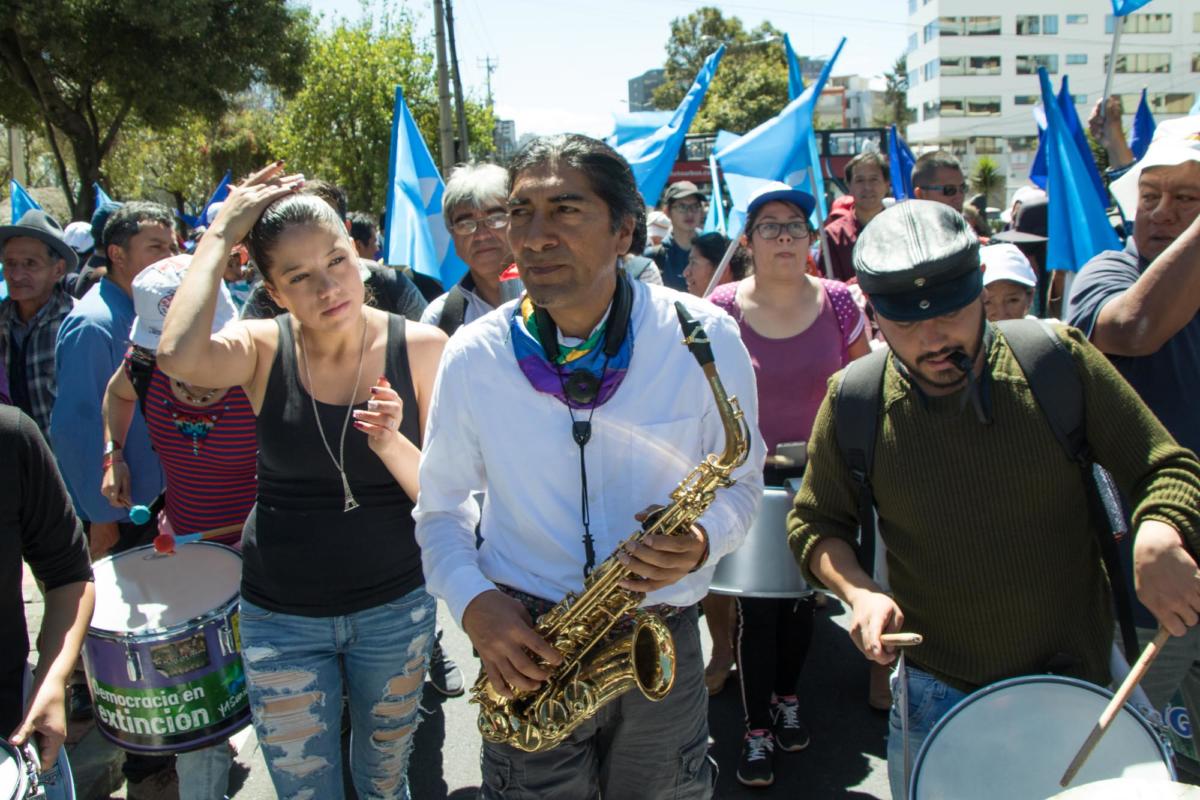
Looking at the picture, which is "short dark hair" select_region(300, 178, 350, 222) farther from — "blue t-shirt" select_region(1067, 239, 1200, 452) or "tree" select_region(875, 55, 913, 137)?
"tree" select_region(875, 55, 913, 137)

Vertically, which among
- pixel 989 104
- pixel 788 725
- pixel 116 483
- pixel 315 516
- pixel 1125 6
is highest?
pixel 989 104

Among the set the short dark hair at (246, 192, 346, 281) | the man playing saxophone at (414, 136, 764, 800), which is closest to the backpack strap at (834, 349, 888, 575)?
the man playing saxophone at (414, 136, 764, 800)

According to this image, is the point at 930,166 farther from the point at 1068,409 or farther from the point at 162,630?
the point at 162,630

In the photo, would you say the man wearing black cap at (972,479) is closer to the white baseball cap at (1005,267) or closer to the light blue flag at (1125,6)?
the white baseball cap at (1005,267)

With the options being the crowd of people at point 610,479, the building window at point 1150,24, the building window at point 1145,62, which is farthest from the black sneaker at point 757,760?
the building window at point 1145,62

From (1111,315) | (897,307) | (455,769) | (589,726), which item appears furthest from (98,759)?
(1111,315)

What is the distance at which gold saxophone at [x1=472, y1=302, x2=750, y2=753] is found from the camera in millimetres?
2027

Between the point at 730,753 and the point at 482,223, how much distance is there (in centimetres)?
255

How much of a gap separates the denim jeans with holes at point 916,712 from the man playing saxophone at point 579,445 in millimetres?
456

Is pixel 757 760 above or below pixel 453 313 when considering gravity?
below

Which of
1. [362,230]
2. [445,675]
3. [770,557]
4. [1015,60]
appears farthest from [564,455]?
[1015,60]

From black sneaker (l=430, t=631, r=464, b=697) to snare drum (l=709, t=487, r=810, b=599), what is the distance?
1740 millimetres

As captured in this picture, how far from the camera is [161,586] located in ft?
9.95

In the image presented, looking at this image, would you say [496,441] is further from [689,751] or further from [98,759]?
[98,759]
